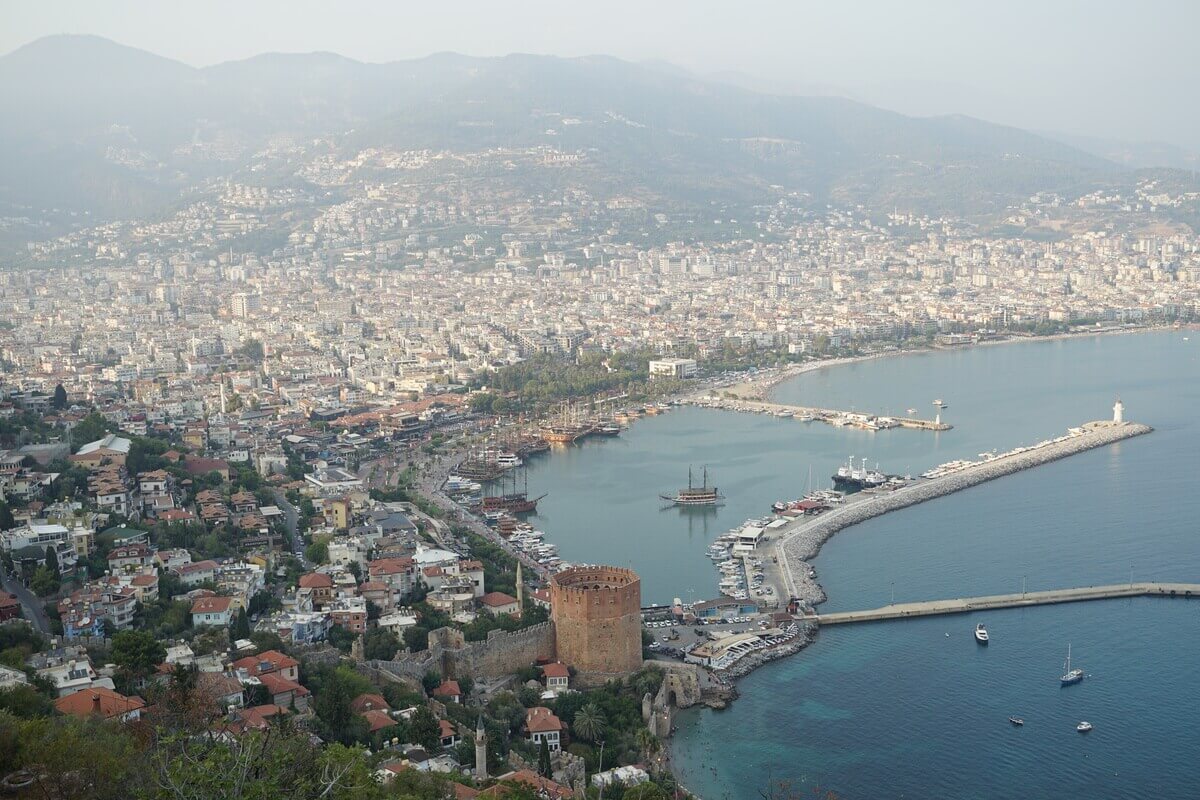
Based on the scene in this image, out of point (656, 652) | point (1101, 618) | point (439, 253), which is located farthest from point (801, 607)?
point (439, 253)

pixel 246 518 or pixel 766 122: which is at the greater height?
pixel 766 122

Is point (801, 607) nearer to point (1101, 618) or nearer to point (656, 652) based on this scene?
point (656, 652)

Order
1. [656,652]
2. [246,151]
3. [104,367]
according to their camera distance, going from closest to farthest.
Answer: [656,652] → [104,367] → [246,151]

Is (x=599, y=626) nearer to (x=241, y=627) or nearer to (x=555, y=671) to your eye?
(x=555, y=671)

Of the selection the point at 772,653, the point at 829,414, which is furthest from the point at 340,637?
the point at 829,414

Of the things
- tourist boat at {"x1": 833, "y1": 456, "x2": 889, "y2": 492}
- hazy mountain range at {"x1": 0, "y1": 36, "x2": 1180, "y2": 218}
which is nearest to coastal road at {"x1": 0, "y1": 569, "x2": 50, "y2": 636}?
tourist boat at {"x1": 833, "y1": 456, "x2": 889, "y2": 492}

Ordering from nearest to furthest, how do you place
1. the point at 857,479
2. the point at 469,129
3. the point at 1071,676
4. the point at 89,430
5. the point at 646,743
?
the point at 646,743, the point at 1071,676, the point at 89,430, the point at 857,479, the point at 469,129

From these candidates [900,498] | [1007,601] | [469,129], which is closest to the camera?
[1007,601]
